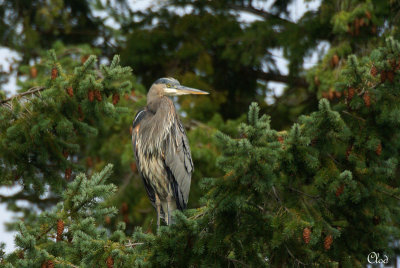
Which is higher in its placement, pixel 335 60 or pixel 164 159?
pixel 335 60

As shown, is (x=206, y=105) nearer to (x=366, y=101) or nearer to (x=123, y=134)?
(x=123, y=134)

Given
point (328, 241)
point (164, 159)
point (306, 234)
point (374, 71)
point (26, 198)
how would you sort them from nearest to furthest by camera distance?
point (306, 234)
point (328, 241)
point (374, 71)
point (164, 159)
point (26, 198)

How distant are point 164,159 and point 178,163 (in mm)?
144

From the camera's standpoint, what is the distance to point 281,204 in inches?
150

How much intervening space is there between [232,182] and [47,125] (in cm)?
216

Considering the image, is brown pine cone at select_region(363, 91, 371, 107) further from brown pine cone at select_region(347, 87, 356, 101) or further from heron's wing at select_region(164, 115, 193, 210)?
heron's wing at select_region(164, 115, 193, 210)

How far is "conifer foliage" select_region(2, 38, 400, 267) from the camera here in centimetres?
350

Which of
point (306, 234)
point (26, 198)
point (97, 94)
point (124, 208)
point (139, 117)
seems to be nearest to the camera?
point (306, 234)

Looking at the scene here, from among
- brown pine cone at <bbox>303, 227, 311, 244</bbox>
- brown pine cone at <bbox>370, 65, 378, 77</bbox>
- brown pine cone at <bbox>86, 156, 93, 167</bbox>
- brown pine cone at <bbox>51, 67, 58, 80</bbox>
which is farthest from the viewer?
brown pine cone at <bbox>86, 156, 93, 167</bbox>

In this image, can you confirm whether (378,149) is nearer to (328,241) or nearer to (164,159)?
(328,241)

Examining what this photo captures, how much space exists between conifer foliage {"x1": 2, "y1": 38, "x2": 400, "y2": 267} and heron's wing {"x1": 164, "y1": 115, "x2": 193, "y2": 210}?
1.67m

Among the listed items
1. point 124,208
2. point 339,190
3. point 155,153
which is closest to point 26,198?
point 124,208

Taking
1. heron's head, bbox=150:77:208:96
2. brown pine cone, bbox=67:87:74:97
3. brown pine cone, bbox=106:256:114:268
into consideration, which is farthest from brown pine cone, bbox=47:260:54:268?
heron's head, bbox=150:77:208:96

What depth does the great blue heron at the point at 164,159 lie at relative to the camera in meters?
6.09
